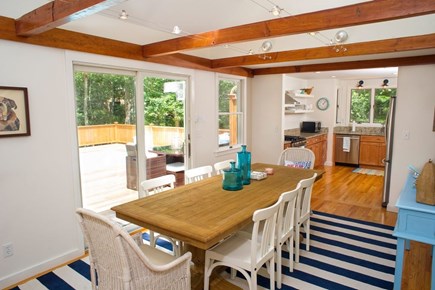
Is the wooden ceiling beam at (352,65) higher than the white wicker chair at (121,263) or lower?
Answer: higher

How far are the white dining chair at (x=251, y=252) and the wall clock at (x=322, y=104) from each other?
20.2 ft

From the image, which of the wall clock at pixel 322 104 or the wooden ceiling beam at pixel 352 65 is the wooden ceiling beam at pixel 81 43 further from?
the wall clock at pixel 322 104

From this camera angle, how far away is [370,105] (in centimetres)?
762

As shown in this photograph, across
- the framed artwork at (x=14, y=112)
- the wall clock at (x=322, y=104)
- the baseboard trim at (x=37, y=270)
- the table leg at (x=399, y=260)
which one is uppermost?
the wall clock at (x=322, y=104)

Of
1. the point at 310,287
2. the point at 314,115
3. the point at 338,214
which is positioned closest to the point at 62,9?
the point at 310,287

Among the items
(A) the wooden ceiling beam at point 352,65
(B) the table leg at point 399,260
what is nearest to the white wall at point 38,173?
(B) the table leg at point 399,260

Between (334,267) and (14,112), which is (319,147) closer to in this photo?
(334,267)

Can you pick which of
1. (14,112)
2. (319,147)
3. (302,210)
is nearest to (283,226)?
(302,210)

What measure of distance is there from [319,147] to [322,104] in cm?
131

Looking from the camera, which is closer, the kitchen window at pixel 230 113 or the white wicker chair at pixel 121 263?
the white wicker chair at pixel 121 263

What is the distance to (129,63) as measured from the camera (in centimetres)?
335

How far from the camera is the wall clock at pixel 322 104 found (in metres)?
7.61

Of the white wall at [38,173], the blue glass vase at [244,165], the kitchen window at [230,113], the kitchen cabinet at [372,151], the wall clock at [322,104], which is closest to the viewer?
the white wall at [38,173]

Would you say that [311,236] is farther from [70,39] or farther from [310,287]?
[70,39]
